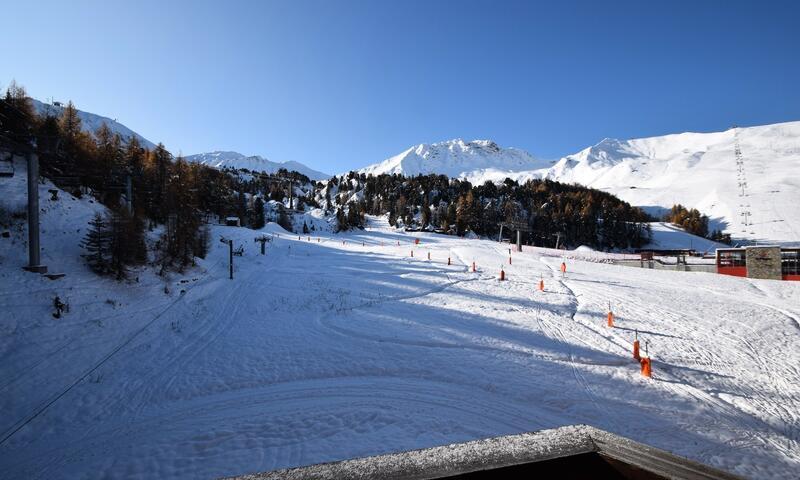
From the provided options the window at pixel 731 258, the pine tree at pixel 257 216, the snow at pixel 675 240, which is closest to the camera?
the window at pixel 731 258

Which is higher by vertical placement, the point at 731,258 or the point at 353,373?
the point at 731,258

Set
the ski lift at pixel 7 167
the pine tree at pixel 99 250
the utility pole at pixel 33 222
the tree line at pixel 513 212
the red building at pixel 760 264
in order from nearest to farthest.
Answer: the utility pole at pixel 33 222 < the ski lift at pixel 7 167 < the pine tree at pixel 99 250 < the red building at pixel 760 264 < the tree line at pixel 513 212

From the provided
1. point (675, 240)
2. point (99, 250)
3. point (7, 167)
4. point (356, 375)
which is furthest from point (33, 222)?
point (675, 240)

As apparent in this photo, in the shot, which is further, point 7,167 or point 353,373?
point 7,167

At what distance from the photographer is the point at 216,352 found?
12031 mm

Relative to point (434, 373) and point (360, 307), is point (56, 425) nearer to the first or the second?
point (434, 373)

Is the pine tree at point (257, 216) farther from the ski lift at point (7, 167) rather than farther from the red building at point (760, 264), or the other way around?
the red building at point (760, 264)

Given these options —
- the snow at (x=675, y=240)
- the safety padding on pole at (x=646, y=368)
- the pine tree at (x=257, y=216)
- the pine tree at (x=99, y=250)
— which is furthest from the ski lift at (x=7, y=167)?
the snow at (x=675, y=240)

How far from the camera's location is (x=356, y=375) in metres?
9.84

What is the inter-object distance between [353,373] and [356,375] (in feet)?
0.55

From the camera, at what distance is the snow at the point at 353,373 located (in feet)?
22.6

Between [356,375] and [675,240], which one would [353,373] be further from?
[675,240]

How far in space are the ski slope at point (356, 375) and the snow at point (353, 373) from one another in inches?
2.3

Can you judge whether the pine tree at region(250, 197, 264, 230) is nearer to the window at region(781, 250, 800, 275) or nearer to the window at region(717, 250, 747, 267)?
the window at region(717, 250, 747, 267)
